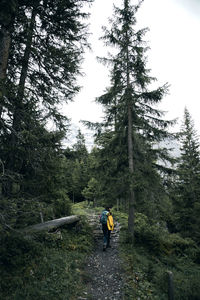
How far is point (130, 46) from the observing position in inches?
426

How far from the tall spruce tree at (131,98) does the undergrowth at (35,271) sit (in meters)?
5.05

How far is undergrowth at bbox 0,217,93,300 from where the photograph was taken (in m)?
4.43

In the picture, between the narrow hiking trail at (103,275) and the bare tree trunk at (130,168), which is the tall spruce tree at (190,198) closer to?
the bare tree trunk at (130,168)

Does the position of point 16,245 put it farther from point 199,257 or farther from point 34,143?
point 199,257

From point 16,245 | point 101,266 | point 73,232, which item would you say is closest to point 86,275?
point 101,266

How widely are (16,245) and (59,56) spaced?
694 centimetres

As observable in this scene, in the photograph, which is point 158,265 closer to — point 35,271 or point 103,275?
point 103,275

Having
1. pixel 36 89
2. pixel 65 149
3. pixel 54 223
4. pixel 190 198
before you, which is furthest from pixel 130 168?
pixel 190 198

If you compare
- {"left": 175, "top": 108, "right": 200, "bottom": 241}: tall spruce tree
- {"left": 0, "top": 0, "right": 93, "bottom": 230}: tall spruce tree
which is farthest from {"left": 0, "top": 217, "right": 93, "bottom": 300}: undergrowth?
{"left": 175, "top": 108, "right": 200, "bottom": 241}: tall spruce tree

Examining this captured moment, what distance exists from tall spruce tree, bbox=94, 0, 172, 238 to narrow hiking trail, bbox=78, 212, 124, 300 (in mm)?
2619

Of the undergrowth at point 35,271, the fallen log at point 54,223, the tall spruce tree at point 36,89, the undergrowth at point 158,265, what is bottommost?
the undergrowth at point 158,265

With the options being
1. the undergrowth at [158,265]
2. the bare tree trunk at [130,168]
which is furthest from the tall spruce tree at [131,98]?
the undergrowth at [158,265]

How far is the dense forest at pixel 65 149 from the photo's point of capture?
4.84m

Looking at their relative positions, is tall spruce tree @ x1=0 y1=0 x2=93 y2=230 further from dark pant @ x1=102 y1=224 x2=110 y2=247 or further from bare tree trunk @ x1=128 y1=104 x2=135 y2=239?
bare tree trunk @ x1=128 y1=104 x2=135 y2=239
